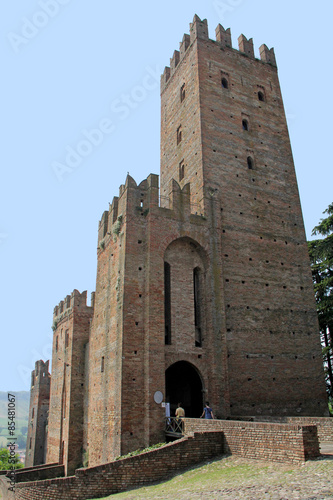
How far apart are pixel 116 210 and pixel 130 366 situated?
8.41 m

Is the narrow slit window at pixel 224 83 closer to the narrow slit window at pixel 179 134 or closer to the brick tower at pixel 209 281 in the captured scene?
the brick tower at pixel 209 281

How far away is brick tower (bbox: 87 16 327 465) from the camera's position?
17391 millimetres

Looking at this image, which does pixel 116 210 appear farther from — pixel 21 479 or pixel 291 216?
pixel 21 479

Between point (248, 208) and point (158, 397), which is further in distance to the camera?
point (248, 208)

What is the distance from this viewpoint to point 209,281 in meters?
19.8

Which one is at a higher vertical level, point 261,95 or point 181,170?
point 261,95

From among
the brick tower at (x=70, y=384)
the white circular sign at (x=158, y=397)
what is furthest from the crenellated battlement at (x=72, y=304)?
the white circular sign at (x=158, y=397)

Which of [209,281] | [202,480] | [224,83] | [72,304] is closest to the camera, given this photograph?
[202,480]

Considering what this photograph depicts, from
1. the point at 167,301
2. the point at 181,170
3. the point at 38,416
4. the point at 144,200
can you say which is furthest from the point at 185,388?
the point at 38,416

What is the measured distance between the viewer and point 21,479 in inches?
856

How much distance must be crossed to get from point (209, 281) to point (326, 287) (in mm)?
10248

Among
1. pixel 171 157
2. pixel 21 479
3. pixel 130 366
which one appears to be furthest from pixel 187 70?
pixel 21 479

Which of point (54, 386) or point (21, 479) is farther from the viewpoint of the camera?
point (54, 386)

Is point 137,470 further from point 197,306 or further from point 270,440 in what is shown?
point 197,306
